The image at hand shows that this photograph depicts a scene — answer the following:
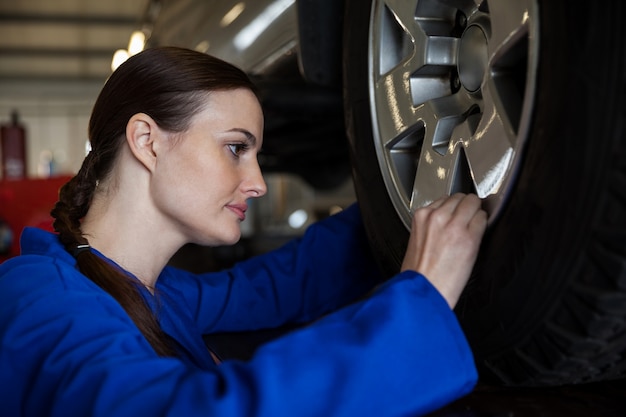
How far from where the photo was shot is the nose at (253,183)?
1.08 meters

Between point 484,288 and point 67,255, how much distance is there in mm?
580

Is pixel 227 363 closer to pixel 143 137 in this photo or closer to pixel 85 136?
pixel 143 137

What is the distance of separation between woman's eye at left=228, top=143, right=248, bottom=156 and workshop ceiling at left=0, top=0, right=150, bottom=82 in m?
9.98

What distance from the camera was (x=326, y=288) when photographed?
4.97 feet

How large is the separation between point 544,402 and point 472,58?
50 centimetres

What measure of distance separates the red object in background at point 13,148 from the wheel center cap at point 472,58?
18.1 ft

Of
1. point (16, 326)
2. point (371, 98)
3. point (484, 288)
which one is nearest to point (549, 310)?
point (484, 288)

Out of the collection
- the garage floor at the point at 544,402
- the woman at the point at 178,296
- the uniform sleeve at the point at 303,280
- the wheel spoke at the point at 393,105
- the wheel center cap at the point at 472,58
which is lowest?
the garage floor at the point at 544,402

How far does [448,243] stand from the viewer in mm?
893

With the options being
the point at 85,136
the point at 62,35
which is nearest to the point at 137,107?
the point at 85,136

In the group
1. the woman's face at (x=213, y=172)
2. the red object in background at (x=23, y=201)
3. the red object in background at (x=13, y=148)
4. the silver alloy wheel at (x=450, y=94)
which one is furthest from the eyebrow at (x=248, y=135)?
the red object in background at (x=13, y=148)

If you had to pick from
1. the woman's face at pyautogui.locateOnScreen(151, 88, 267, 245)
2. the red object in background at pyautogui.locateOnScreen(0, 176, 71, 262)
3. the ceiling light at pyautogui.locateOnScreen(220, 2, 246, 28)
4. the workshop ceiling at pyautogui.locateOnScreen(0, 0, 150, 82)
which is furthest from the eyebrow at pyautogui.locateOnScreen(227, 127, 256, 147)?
the workshop ceiling at pyautogui.locateOnScreen(0, 0, 150, 82)

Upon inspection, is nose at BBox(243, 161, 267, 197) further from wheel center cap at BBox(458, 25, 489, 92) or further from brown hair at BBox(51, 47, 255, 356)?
wheel center cap at BBox(458, 25, 489, 92)

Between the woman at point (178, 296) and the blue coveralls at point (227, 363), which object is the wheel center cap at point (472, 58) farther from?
the blue coveralls at point (227, 363)
